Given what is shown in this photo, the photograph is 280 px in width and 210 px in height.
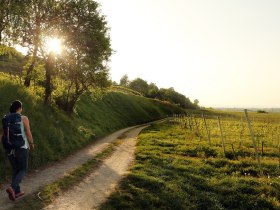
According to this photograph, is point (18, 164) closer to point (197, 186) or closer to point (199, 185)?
point (197, 186)

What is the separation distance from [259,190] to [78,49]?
23959 mm

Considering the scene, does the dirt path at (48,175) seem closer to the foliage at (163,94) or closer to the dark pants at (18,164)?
the dark pants at (18,164)

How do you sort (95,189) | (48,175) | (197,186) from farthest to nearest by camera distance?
(48,175) → (197,186) → (95,189)

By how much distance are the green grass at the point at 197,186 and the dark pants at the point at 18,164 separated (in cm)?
365

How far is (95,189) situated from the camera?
49.1 feet

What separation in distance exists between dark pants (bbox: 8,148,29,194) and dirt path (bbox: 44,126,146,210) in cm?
175

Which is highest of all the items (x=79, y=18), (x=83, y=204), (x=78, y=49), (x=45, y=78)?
(x=79, y=18)

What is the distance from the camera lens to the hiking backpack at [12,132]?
12742mm

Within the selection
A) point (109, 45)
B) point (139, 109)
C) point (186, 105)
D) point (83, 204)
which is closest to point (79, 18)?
point (109, 45)

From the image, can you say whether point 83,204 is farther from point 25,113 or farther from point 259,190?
point 25,113

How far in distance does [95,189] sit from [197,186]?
5.10m

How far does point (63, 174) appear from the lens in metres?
18.2

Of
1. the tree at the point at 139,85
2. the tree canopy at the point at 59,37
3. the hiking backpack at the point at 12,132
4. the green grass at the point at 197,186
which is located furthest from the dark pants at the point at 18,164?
the tree at the point at 139,85

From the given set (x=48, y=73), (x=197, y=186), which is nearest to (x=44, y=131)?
(x=48, y=73)
